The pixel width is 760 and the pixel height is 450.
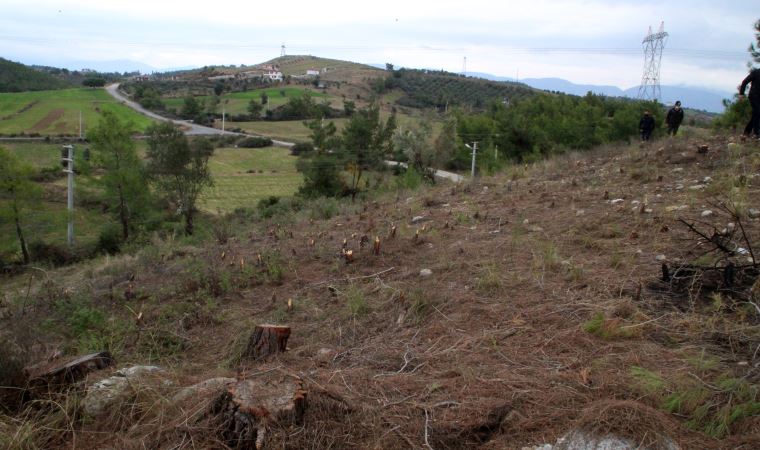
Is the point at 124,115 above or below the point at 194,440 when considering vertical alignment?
above

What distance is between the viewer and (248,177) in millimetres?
36562

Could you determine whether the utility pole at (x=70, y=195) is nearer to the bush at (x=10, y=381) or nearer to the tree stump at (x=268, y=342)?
the bush at (x=10, y=381)

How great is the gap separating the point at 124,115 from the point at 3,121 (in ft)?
37.6

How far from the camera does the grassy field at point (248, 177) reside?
29.3 m

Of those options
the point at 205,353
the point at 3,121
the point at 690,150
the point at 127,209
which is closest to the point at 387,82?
the point at 3,121

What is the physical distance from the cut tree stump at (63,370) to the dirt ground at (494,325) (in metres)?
0.61

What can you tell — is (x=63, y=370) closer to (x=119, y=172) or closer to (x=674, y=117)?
(x=674, y=117)

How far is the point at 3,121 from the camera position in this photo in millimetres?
52125

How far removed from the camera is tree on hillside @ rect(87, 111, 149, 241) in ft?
72.0

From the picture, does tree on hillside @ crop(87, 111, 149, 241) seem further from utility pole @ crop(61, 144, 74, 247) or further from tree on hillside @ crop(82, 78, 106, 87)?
tree on hillside @ crop(82, 78, 106, 87)

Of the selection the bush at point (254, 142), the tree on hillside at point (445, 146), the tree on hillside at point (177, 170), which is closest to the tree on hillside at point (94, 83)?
the bush at point (254, 142)

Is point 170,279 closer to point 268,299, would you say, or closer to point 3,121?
point 268,299

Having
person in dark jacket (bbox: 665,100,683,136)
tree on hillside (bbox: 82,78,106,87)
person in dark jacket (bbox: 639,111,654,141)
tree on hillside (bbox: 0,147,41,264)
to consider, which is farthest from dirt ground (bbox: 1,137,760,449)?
tree on hillside (bbox: 82,78,106,87)

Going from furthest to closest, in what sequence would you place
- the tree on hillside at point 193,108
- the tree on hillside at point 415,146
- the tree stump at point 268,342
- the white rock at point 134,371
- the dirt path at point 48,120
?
1. the tree on hillside at point 193,108
2. the dirt path at point 48,120
3. the tree on hillside at point 415,146
4. the tree stump at point 268,342
5. the white rock at point 134,371
